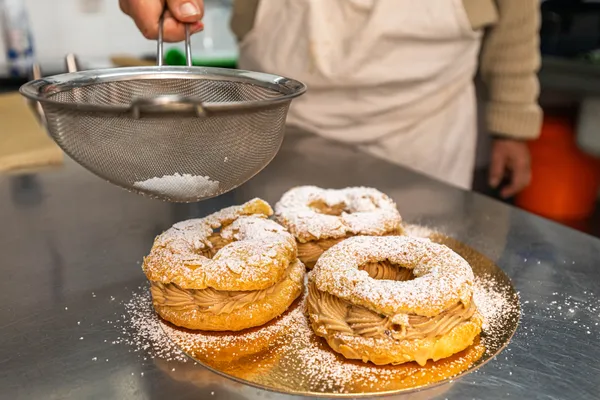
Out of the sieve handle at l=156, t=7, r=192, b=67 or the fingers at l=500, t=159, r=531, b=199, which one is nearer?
the sieve handle at l=156, t=7, r=192, b=67

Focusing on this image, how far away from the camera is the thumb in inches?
54.2

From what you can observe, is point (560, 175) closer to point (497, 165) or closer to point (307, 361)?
point (497, 165)

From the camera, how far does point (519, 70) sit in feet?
7.68

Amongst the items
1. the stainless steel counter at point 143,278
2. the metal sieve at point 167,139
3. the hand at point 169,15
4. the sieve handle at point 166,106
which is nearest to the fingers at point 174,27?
the hand at point 169,15

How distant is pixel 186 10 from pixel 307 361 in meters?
0.85

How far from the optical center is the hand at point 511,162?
97.3 inches

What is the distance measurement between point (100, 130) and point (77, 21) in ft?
11.1

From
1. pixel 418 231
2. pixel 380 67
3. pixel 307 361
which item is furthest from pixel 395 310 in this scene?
pixel 380 67

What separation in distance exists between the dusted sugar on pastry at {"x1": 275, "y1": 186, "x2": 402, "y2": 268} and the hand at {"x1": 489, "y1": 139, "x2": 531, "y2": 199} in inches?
48.9

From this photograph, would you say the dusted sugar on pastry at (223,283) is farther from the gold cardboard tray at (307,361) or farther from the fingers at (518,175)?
the fingers at (518,175)

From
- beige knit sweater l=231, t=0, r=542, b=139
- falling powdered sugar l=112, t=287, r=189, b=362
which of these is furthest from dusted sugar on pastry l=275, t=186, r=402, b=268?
beige knit sweater l=231, t=0, r=542, b=139

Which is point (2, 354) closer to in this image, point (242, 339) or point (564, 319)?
point (242, 339)

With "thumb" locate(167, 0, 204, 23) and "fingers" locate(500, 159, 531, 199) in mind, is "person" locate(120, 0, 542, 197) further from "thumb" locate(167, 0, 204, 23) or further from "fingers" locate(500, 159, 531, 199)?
"thumb" locate(167, 0, 204, 23)

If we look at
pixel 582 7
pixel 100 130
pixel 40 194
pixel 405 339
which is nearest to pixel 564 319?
pixel 405 339
